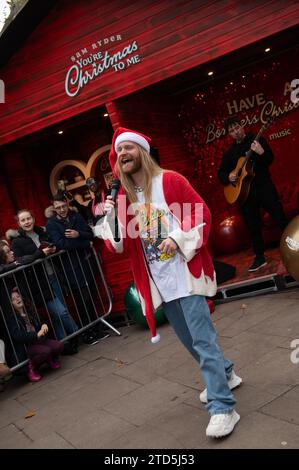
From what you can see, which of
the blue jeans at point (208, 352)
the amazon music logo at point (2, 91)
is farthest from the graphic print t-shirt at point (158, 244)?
the amazon music logo at point (2, 91)

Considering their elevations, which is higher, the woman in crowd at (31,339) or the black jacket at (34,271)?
the black jacket at (34,271)

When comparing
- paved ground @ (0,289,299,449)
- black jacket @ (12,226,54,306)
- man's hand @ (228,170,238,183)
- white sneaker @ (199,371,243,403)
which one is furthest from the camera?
man's hand @ (228,170,238,183)

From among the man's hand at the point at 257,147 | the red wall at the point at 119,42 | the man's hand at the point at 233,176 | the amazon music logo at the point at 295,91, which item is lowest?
the man's hand at the point at 233,176

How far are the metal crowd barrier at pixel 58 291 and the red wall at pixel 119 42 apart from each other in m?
2.01

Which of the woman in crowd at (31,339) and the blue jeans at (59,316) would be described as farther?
the blue jeans at (59,316)

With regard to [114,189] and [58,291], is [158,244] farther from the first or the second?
[58,291]

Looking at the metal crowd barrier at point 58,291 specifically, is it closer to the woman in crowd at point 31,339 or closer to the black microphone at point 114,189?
the woman in crowd at point 31,339

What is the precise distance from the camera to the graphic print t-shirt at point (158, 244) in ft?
10.0

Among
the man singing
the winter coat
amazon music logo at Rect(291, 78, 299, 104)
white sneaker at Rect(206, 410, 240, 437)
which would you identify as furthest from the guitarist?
white sneaker at Rect(206, 410, 240, 437)

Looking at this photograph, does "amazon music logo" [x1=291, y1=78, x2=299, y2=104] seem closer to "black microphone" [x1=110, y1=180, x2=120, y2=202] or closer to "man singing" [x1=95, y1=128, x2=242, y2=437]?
"man singing" [x1=95, y1=128, x2=242, y2=437]

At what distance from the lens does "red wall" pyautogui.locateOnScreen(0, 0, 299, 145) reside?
492 centimetres

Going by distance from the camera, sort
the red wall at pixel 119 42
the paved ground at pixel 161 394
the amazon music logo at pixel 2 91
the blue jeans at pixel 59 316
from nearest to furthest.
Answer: the paved ground at pixel 161 394 < the red wall at pixel 119 42 < the blue jeans at pixel 59 316 < the amazon music logo at pixel 2 91

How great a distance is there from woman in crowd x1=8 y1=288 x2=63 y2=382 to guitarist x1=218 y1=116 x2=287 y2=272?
2.76 metres
